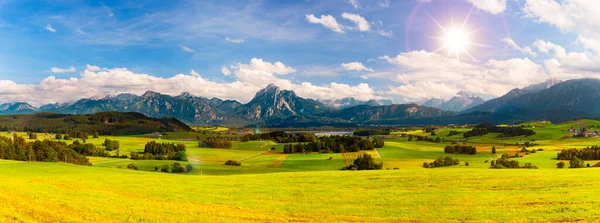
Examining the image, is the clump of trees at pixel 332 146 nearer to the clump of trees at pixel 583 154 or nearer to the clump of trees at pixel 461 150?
the clump of trees at pixel 461 150

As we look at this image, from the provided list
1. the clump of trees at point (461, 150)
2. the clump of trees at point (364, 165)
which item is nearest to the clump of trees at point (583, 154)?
the clump of trees at point (461, 150)

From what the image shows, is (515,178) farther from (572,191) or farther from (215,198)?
(215,198)

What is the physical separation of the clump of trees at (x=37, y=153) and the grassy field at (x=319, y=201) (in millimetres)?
99299

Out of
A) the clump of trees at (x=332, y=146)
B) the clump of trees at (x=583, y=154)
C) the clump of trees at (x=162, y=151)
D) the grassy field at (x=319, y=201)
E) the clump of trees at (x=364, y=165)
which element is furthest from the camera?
the clump of trees at (x=332, y=146)

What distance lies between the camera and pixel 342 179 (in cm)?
4978

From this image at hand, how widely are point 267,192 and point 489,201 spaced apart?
22.2m

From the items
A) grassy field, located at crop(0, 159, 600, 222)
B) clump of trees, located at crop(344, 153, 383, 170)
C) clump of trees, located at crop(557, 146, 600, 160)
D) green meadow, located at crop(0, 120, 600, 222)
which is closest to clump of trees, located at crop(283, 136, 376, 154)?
clump of trees, located at crop(344, 153, 383, 170)

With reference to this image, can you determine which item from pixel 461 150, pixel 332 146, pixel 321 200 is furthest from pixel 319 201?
pixel 461 150

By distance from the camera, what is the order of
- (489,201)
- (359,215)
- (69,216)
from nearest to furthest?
(69,216) → (359,215) → (489,201)

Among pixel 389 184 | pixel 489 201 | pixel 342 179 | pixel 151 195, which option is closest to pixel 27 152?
pixel 151 195

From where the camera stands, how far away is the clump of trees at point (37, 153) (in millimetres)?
123200

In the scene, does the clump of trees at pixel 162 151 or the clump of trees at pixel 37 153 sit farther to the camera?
the clump of trees at pixel 162 151

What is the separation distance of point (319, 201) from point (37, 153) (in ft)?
455

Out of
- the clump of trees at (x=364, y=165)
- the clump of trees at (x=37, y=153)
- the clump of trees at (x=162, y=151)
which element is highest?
the clump of trees at (x=37, y=153)
